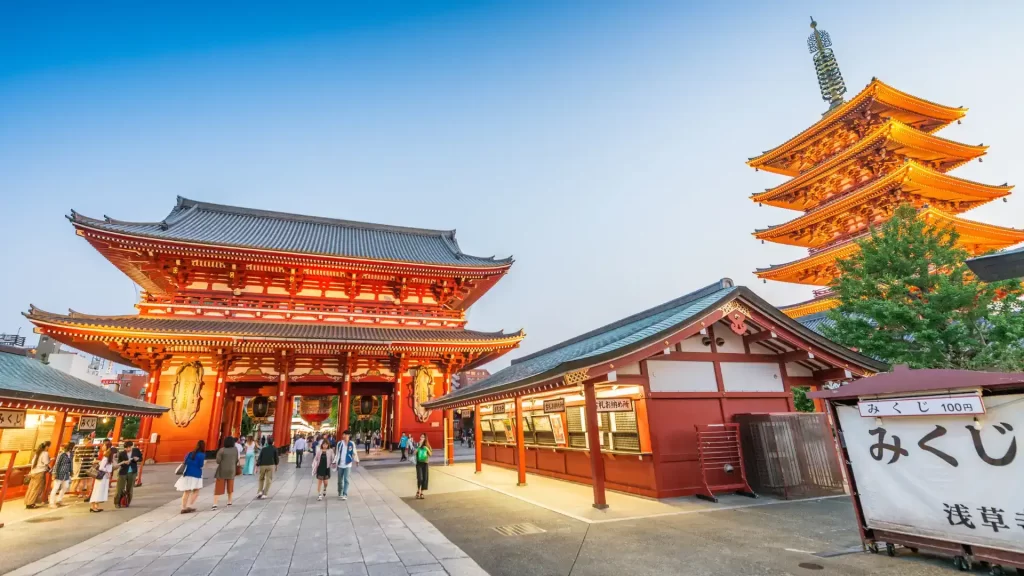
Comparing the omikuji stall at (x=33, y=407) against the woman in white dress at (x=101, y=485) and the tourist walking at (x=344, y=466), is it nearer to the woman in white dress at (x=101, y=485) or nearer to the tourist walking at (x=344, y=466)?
the woman in white dress at (x=101, y=485)

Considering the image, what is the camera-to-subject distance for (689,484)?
32.9 feet

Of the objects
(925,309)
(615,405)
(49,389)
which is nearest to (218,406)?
(49,389)

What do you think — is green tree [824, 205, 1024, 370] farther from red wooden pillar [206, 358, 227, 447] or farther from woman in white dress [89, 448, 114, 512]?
red wooden pillar [206, 358, 227, 447]

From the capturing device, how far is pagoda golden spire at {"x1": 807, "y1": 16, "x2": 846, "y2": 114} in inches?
1183

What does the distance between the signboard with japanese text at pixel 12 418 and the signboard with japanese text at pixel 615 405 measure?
13.9 metres

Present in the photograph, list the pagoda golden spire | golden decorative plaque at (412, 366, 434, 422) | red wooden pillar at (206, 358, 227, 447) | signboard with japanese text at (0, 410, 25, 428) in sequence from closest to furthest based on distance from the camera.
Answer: signboard with japanese text at (0, 410, 25, 428) → red wooden pillar at (206, 358, 227, 447) → golden decorative plaque at (412, 366, 434, 422) → the pagoda golden spire

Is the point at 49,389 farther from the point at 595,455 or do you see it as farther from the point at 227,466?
the point at 595,455

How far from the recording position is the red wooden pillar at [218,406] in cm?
1858

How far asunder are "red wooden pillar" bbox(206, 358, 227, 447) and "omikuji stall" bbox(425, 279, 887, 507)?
1423 centimetres

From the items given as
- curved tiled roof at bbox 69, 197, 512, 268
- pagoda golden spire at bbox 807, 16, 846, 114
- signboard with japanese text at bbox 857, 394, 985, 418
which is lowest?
signboard with japanese text at bbox 857, 394, 985, 418

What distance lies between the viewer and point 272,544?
7.23m

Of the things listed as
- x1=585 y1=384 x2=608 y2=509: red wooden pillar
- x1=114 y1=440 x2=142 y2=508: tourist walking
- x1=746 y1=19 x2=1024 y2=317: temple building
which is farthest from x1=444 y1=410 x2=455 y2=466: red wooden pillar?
x1=746 y1=19 x2=1024 y2=317: temple building

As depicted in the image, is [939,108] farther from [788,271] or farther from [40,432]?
[40,432]

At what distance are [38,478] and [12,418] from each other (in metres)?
1.64
